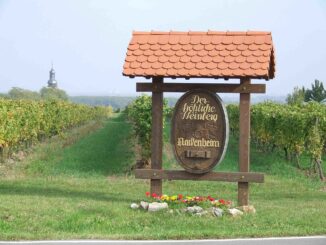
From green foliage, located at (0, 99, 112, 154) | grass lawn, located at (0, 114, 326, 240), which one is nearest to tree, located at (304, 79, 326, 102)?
green foliage, located at (0, 99, 112, 154)

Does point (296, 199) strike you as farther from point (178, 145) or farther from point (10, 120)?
point (10, 120)

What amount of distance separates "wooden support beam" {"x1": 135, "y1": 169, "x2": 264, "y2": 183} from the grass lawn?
618mm

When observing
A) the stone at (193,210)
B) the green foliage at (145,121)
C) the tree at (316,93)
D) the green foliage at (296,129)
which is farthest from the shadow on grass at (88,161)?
the tree at (316,93)

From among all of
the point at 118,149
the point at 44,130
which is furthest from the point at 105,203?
the point at 44,130

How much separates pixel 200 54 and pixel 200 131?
1444mm

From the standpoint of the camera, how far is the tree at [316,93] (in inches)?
3264

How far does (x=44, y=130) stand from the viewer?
32406 millimetres

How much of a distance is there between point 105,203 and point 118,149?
17982 millimetres

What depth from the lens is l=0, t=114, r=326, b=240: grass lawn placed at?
31.3ft

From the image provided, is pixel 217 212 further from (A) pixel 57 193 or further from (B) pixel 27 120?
(B) pixel 27 120

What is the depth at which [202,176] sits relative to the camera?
1233 cm

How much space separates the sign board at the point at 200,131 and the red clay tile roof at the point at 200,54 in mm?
518

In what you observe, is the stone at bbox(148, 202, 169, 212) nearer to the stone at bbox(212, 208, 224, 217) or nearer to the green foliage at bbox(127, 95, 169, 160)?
the stone at bbox(212, 208, 224, 217)

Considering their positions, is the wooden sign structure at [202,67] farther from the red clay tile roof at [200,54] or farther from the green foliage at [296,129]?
the green foliage at [296,129]
